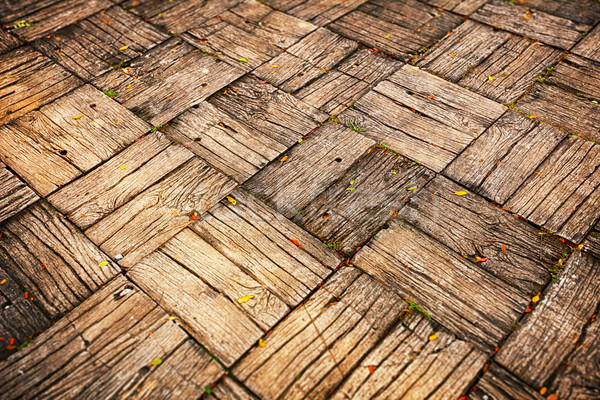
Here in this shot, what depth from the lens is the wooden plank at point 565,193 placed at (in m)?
2.63

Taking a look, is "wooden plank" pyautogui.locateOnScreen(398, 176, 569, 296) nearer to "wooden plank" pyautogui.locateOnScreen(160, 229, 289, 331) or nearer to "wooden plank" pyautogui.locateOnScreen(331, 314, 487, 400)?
"wooden plank" pyautogui.locateOnScreen(331, 314, 487, 400)

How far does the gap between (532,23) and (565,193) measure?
6.51 ft

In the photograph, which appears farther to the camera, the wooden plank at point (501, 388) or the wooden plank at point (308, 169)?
the wooden plank at point (308, 169)

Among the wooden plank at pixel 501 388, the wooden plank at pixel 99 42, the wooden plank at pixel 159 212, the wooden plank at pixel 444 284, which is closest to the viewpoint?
the wooden plank at pixel 501 388

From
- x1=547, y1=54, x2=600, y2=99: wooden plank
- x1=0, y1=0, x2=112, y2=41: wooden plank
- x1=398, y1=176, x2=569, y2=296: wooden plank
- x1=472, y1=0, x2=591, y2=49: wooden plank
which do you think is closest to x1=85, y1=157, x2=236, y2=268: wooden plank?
x1=398, y1=176, x2=569, y2=296: wooden plank

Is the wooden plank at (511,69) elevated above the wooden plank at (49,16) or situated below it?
below

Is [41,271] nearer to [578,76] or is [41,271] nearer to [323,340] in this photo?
[323,340]

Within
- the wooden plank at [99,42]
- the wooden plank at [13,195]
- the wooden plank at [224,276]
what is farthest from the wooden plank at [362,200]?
the wooden plank at [99,42]

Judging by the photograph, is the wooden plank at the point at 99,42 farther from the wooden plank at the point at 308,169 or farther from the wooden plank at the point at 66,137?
the wooden plank at the point at 308,169

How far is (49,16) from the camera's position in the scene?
Answer: 4.17 meters

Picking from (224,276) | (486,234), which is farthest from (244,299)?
(486,234)

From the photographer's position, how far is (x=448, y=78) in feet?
11.5

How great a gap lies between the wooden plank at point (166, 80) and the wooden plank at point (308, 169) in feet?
3.04

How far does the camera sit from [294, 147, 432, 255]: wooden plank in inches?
104
